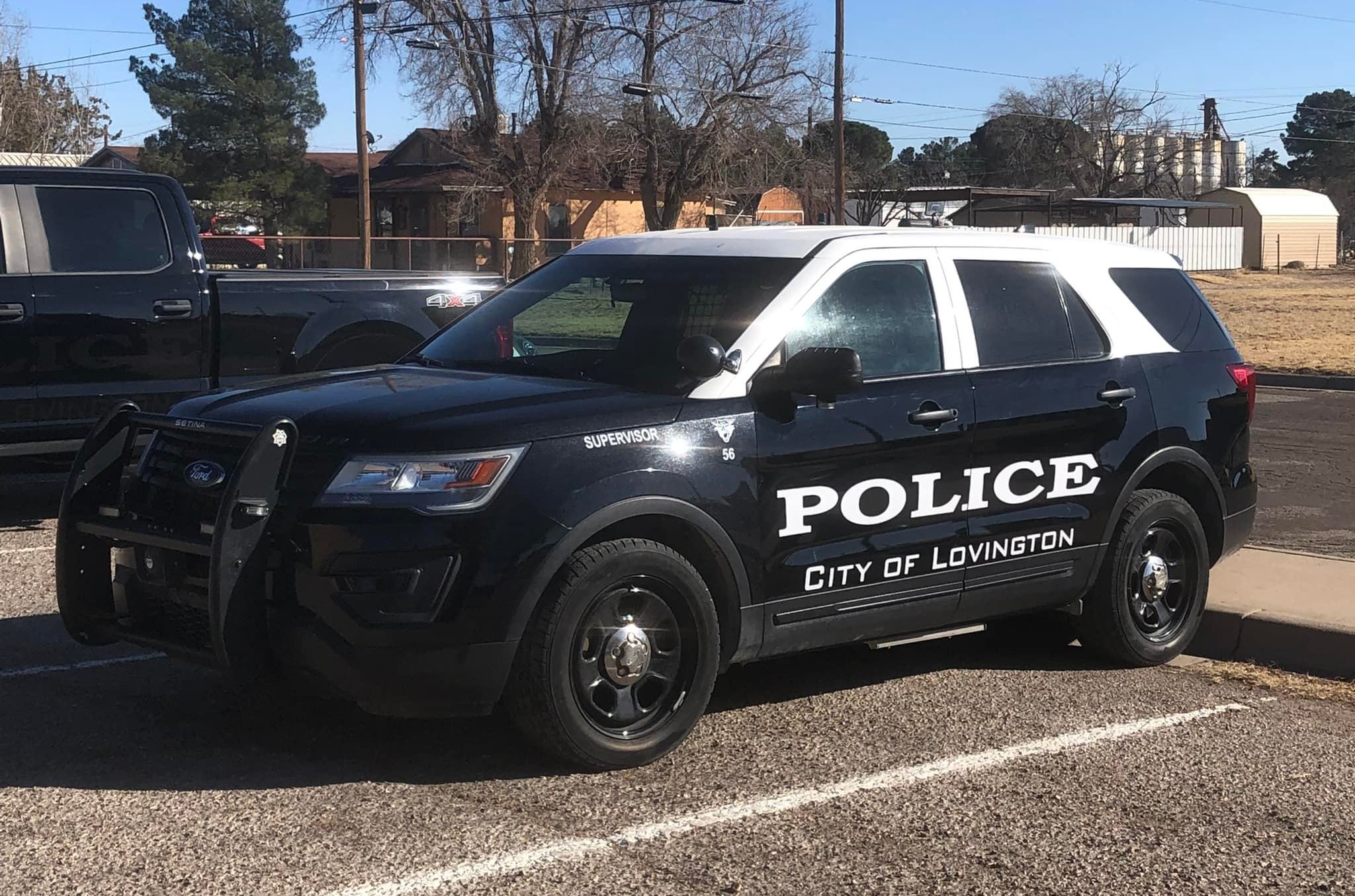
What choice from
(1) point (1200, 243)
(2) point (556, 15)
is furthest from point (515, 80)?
(1) point (1200, 243)

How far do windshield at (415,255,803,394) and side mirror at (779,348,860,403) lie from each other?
27 cm

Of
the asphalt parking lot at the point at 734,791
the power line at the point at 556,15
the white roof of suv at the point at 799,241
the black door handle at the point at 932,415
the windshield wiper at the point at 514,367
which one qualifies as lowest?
the asphalt parking lot at the point at 734,791

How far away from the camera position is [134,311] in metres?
8.90

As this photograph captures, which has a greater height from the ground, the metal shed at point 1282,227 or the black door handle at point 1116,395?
the metal shed at point 1282,227

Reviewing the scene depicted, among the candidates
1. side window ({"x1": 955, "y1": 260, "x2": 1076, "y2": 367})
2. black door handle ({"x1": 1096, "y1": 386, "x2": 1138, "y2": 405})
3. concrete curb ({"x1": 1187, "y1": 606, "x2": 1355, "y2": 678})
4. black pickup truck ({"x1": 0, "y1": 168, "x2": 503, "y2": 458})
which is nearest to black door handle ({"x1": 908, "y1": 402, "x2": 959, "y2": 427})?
side window ({"x1": 955, "y1": 260, "x2": 1076, "y2": 367})

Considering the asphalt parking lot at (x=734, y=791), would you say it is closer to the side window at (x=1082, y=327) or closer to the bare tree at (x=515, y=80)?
the side window at (x=1082, y=327)

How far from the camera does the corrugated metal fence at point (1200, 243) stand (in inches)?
2339

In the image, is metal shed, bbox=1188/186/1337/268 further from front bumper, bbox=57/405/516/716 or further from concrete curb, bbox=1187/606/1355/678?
→ front bumper, bbox=57/405/516/716

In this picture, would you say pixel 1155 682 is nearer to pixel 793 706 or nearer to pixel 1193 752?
pixel 1193 752

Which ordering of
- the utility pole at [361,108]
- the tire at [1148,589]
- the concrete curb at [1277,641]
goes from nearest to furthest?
the tire at [1148,589], the concrete curb at [1277,641], the utility pole at [361,108]

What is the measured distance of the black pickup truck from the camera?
28.3 feet

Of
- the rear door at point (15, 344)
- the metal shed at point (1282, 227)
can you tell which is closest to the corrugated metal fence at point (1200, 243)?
the metal shed at point (1282, 227)

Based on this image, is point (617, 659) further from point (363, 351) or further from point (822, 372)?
point (363, 351)

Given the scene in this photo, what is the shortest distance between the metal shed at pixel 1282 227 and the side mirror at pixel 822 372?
66.4 metres
